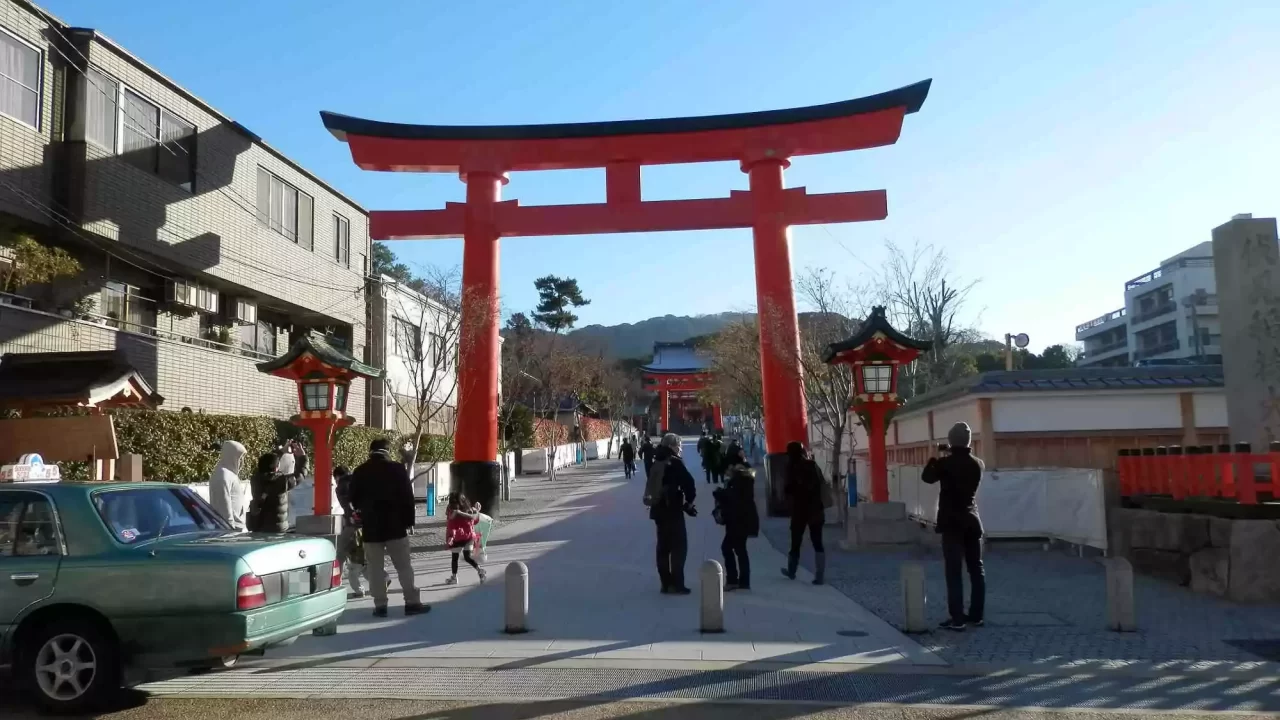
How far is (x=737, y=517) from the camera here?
10227 millimetres

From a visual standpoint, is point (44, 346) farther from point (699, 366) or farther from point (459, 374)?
point (699, 366)

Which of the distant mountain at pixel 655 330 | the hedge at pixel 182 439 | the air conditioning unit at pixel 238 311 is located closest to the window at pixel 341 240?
the air conditioning unit at pixel 238 311

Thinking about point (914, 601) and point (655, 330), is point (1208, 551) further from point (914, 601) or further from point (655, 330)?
point (655, 330)

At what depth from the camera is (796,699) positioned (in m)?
6.10

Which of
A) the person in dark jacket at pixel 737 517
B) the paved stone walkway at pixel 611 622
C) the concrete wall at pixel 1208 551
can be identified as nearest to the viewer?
the paved stone walkway at pixel 611 622

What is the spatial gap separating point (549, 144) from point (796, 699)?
48.5 ft

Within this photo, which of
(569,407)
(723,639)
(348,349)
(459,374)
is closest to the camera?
(723,639)

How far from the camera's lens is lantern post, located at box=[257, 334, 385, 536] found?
13.9m

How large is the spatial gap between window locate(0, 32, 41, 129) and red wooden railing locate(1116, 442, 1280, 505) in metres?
17.3

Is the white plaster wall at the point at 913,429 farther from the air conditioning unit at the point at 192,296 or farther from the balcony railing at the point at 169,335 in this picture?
the air conditioning unit at the point at 192,296

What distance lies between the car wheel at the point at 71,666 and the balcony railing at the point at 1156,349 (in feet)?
206

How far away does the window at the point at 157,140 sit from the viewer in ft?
55.8

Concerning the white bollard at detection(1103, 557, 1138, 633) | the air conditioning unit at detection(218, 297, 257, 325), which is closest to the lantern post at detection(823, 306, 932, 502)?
the white bollard at detection(1103, 557, 1138, 633)

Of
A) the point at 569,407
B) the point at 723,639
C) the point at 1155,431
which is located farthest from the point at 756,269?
the point at 569,407
